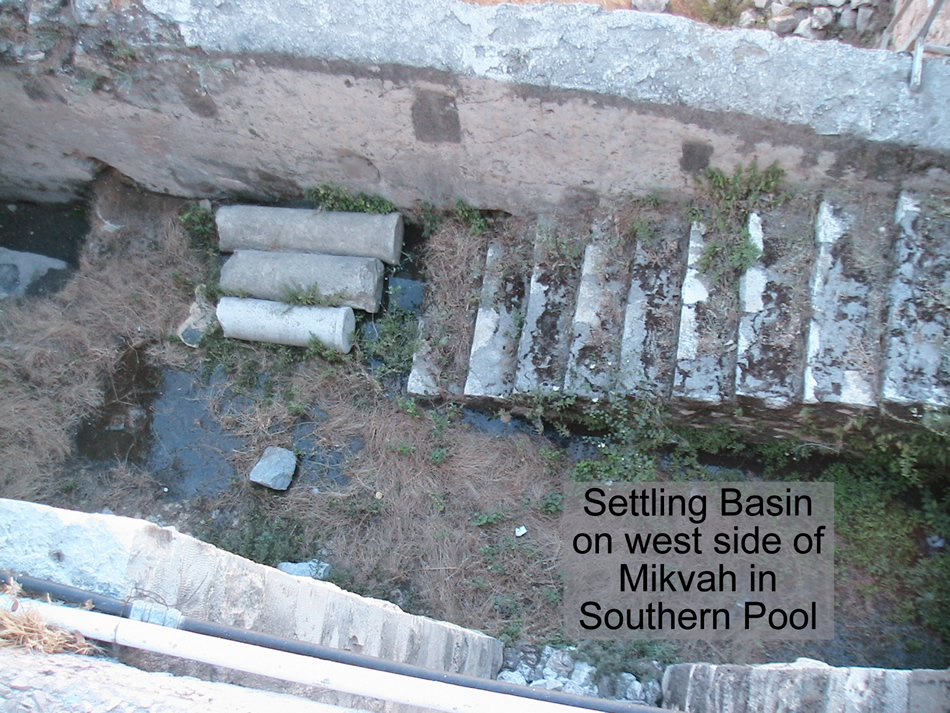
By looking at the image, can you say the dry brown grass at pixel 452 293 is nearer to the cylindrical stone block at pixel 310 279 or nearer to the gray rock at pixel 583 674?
the cylindrical stone block at pixel 310 279

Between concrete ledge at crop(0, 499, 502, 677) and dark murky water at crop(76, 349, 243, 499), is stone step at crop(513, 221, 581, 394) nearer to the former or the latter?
concrete ledge at crop(0, 499, 502, 677)

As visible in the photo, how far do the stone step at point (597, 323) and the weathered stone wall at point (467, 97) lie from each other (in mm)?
374

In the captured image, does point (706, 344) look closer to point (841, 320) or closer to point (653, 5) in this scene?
point (841, 320)

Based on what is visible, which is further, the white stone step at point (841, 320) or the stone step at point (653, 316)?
the stone step at point (653, 316)

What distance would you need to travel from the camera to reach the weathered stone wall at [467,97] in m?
3.27

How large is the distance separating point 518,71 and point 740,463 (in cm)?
243

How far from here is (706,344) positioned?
140 inches

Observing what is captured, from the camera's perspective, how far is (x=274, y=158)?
14.1 ft

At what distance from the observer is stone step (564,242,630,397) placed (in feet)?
12.2

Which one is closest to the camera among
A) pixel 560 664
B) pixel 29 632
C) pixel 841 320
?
pixel 29 632

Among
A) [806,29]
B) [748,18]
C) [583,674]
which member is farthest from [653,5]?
[583,674]

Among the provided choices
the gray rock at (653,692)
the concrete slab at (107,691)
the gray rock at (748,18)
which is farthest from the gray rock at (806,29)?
the concrete slab at (107,691)

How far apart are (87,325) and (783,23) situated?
5.45 m

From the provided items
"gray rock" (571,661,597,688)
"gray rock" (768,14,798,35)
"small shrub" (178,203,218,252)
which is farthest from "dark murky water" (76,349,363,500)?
"gray rock" (768,14,798,35)
